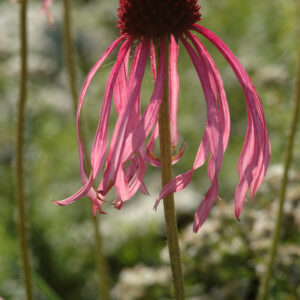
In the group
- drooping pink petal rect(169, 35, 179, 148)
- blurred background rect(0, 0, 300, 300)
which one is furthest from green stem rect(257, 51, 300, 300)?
drooping pink petal rect(169, 35, 179, 148)

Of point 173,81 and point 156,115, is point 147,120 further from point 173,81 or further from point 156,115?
Result: point 173,81

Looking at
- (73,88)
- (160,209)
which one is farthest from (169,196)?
(160,209)

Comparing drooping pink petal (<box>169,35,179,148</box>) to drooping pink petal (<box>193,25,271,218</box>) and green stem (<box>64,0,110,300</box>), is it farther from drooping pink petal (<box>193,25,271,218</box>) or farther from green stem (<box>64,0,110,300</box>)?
Answer: green stem (<box>64,0,110,300</box>)

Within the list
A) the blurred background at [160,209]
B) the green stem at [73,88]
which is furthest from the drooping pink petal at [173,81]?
the green stem at [73,88]

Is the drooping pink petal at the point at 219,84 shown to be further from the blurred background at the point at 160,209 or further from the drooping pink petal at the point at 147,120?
the blurred background at the point at 160,209

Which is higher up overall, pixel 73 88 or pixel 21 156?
pixel 73 88
